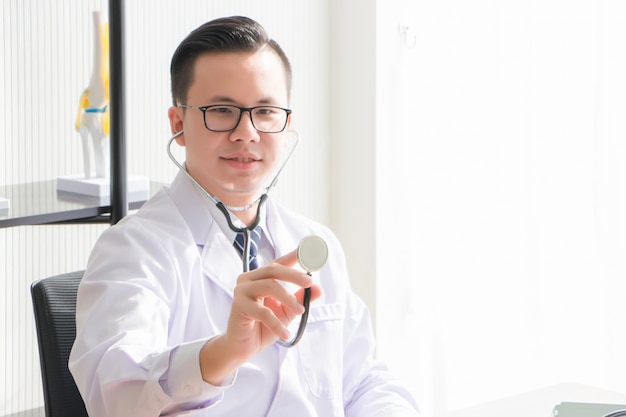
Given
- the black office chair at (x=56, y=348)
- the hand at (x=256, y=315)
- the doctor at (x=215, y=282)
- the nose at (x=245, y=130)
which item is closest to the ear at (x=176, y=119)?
the doctor at (x=215, y=282)

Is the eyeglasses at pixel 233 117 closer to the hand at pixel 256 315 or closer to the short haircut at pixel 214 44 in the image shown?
the short haircut at pixel 214 44

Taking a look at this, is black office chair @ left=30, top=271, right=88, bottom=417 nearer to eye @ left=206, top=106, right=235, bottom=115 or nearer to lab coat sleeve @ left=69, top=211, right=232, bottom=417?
lab coat sleeve @ left=69, top=211, right=232, bottom=417

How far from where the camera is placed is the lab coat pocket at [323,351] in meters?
1.38

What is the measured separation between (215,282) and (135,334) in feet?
0.71

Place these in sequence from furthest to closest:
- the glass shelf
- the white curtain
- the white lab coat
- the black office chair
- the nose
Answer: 1. the white curtain
2. the glass shelf
3. the black office chair
4. the nose
5. the white lab coat

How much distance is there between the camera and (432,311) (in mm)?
2852

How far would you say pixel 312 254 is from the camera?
0.97m

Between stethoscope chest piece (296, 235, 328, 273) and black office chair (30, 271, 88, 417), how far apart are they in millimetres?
573

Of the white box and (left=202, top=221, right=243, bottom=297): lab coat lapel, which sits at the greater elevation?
the white box

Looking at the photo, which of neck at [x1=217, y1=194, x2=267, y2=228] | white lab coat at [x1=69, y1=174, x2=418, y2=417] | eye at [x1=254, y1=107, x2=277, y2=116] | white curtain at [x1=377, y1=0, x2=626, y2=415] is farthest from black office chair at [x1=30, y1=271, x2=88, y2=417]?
white curtain at [x1=377, y1=0, x2=626, y2=415]

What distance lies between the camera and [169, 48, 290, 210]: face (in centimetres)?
129

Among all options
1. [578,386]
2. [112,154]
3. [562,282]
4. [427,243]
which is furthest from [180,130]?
[427,243]

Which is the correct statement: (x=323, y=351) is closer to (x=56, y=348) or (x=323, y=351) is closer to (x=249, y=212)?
(x=249, y=212)

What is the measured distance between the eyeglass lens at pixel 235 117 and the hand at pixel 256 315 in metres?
0.32
